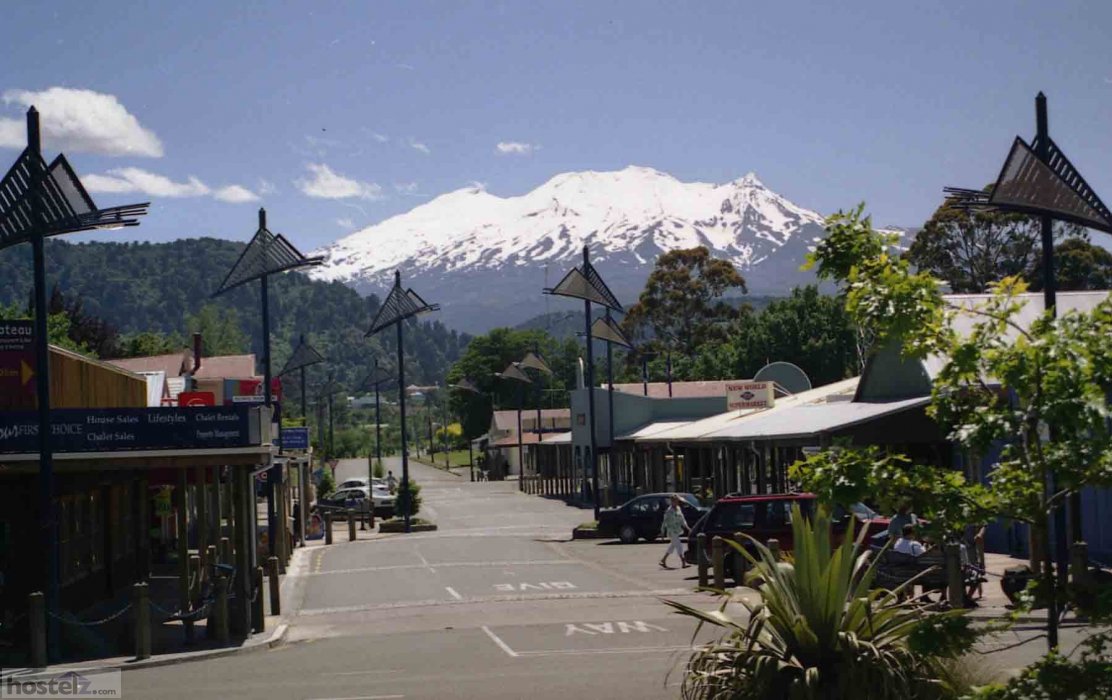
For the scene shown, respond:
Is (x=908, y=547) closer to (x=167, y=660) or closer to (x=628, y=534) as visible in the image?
(x=167, y=660)

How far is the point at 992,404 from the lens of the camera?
8430 millimetres

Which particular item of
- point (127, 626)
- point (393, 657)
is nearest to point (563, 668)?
point (393, 657)

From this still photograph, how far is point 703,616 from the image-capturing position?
11125 millimetres

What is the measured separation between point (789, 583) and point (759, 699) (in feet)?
3.28

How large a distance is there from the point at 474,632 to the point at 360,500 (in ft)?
135

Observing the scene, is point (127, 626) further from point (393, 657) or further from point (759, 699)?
point (759, 699)

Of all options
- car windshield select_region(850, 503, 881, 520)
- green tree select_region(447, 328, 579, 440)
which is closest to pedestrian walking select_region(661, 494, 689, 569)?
car windshield select_region(850, 503, 881, 520)

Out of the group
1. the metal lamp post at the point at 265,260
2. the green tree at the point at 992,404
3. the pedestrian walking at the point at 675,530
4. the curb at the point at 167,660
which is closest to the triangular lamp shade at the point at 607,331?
the metal lamp post at the point at 265,260

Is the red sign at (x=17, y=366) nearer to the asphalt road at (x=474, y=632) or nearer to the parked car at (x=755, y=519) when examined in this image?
the asphalt road at (x=474, y=632)

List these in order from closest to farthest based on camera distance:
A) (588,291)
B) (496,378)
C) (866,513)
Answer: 1. (866,513)
2. (588,291)
3. (496,378)

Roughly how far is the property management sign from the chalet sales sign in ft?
94.7

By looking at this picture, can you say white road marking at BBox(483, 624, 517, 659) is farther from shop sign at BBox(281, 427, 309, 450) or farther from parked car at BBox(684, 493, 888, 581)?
shop sign at BBox(281, 427, 309, 450)
